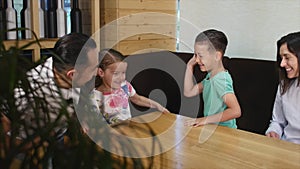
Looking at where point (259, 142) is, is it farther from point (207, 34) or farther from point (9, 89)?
point (9, 89)

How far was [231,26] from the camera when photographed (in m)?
3.02

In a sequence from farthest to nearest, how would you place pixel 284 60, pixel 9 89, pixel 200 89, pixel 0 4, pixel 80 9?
1. pixel 80 9
2. pixel 200 89
3. pixel 0 4
4. pixel 284 60
5. pixel 9 89

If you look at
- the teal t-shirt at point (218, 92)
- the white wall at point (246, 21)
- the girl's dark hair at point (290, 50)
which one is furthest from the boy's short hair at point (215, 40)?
the white wall at point (246, 21)

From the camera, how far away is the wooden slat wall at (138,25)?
280cm

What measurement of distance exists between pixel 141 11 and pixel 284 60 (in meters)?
1.31

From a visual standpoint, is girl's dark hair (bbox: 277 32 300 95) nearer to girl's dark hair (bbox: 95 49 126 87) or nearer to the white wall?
the white wall

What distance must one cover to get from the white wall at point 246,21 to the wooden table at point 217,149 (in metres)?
1.44

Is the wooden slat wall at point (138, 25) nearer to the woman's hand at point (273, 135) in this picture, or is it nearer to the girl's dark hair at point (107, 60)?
the girl's dark hair at point (107, 60)

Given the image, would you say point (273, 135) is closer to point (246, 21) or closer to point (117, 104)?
point (117, 104)

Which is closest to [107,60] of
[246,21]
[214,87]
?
[214,87]

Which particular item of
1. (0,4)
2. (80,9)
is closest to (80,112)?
(0,4)

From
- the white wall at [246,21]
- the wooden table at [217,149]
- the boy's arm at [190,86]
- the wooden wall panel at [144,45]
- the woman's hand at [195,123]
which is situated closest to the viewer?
the wooden table at [217,149]

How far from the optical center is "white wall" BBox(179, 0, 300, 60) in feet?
8.91

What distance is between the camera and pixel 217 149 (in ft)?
4.43
